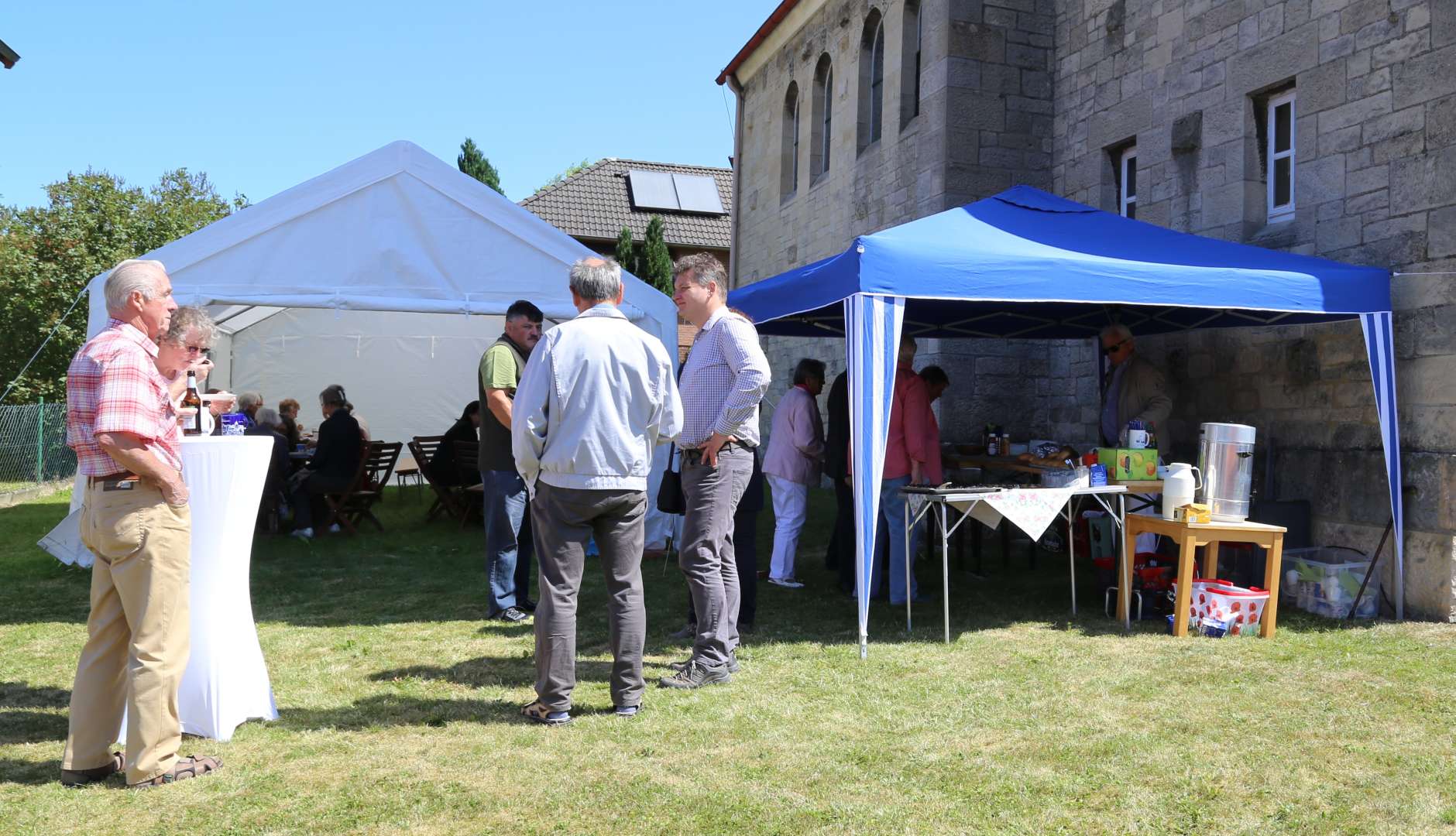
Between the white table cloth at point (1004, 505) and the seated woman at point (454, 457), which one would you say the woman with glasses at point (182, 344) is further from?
the seated woman at point (454, 457)

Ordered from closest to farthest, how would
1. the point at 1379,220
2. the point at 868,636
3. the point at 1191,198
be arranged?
the point at 868,636
the point at 1379,220
the point at 1191,198

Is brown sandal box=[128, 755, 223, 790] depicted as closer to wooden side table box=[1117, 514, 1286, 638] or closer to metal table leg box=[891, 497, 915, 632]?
metal table leg box=[891, 497, 915, 632]

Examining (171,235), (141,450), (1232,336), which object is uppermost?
(171,235)

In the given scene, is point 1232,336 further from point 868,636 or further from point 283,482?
point 283,482

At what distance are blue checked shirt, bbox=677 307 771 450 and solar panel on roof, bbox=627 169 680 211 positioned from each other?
2694 centimetres

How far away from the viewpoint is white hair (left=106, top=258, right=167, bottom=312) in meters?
3.10

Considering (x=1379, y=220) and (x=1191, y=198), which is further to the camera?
(x=1191, y=198)

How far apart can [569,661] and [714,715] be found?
0.58 m

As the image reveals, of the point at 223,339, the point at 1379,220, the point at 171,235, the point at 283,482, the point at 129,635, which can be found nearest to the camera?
the point at 129,635

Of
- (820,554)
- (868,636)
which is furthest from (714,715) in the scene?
(820,554)

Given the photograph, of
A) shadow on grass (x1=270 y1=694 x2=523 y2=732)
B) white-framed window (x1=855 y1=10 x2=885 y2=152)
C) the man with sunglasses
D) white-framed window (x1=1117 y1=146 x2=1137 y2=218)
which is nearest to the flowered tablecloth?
the man with sunglasses

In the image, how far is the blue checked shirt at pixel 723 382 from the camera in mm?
4305

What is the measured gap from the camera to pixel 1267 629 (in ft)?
17.9

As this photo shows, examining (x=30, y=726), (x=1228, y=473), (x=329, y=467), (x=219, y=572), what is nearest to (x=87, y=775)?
(x=219, y=572)
